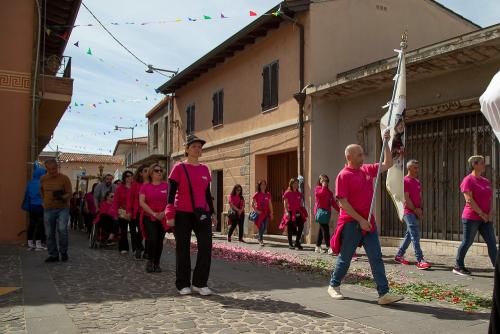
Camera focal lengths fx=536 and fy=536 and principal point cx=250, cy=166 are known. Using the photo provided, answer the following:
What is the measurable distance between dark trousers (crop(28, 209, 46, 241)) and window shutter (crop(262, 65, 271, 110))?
7.57 m

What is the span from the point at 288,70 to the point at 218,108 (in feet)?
17.2

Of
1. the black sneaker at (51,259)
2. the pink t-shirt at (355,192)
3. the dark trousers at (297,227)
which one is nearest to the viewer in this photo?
the pink t-shirt at (355,192)

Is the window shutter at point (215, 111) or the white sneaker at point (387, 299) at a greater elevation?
the window shutter at point (215, 111)

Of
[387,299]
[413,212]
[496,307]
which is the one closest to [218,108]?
[413,212]

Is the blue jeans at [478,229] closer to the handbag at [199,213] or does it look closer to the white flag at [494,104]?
the handbag at [199,213]

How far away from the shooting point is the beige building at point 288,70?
1377cm

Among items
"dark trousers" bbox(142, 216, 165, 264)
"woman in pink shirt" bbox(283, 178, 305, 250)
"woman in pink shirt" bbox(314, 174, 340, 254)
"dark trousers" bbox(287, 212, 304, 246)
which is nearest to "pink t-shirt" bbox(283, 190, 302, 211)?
"woman in pink shirt" bbox(283, 178, 305, 250)

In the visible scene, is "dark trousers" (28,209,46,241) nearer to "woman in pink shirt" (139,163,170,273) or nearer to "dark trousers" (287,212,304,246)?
"woman in pink shirt" (139,163,170,273)

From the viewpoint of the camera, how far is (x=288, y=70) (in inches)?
580

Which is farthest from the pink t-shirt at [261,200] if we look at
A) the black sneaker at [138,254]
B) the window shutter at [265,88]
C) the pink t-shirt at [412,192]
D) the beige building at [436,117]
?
the pink t-shirt at [412,192]

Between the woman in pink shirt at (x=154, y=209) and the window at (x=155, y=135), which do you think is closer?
the woman in pink shirt at (x=154, y=209)

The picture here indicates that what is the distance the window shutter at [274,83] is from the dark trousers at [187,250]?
31.7 ft

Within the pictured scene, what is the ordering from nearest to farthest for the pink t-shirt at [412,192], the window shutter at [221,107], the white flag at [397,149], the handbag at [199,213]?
the white flag at [397,149] < the handbag at [199,213] < the pink t-shirt at [412,192] < the window shutter at [221,107]

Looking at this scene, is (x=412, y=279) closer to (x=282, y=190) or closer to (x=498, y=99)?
(x=498, y=99)
